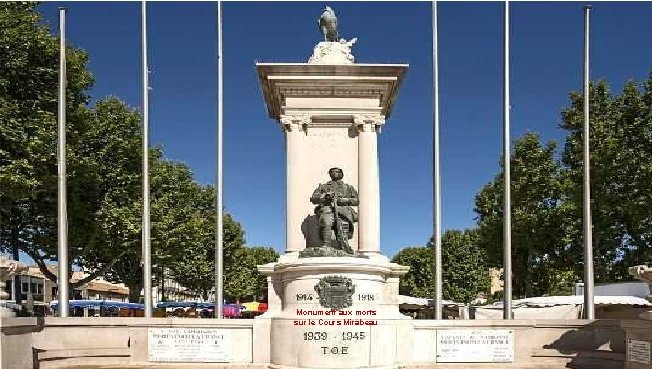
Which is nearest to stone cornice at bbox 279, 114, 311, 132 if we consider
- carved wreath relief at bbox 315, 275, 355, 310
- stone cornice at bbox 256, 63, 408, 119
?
stone cornice at bbox 256, 63, 408, 119

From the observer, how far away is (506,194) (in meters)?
21.8

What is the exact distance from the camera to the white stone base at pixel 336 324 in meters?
15.9

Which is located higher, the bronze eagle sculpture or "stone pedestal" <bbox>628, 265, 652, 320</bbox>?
the bronze eagle sculpture

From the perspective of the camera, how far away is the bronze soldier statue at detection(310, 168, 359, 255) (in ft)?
57.4

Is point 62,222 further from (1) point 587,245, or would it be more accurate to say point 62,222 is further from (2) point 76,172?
(1) point 587,245

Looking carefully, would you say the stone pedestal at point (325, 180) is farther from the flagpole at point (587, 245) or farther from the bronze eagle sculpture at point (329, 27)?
the flagpole at point (587, 245)

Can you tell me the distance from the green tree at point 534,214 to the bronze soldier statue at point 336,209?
25.2 m

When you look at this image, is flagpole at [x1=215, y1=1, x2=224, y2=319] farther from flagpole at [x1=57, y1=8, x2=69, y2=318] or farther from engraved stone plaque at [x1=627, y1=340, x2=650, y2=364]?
engraved stone plaque at [x1=627, y1=340, x2=650, y2=364]

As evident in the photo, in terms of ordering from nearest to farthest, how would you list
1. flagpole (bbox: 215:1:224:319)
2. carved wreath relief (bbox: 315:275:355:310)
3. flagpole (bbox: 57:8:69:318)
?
carved wreath relief (bbox: 315:275:355:310) < flagpole (bbox: 57:8:69:318) < flagpole (bbox: 215:1:224:319)

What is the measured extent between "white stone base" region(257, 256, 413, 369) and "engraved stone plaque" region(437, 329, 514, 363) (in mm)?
967

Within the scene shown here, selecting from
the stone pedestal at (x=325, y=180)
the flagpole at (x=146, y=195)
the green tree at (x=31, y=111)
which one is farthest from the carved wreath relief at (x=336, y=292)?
the green tree at (x=31, y=111)

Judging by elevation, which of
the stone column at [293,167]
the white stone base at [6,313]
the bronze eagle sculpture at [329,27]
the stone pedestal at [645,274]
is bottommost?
the white stone base at [6,313]

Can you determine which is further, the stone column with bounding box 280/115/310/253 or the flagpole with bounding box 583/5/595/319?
the flagpole with bounding box 583/5/595/319

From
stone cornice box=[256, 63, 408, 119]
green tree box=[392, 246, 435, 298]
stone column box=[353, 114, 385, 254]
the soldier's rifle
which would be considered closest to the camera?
the soldier's rifle
